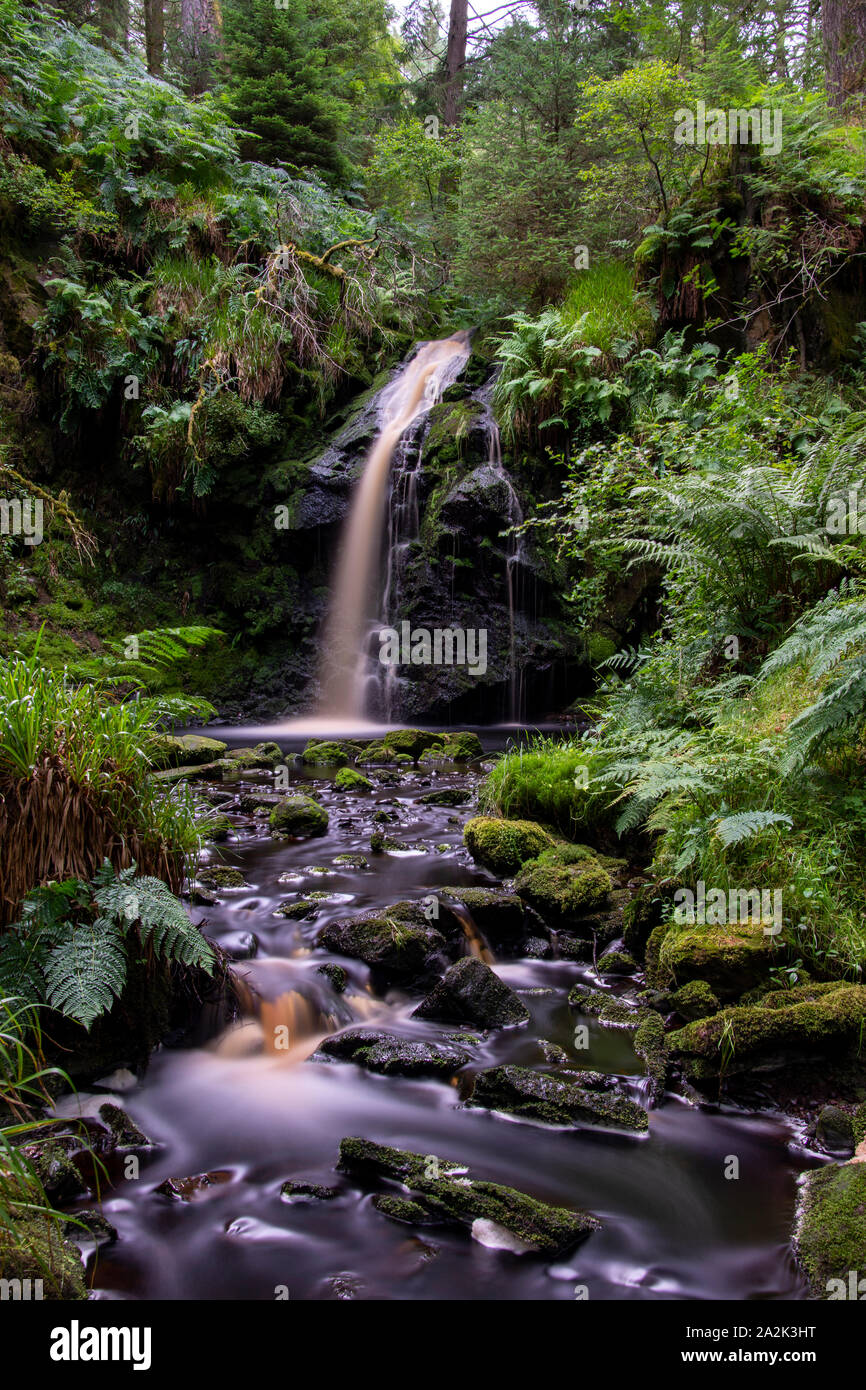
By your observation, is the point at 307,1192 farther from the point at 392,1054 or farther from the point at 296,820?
the point at 296,820

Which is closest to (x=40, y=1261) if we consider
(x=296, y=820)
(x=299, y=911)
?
(x=299, y=911)

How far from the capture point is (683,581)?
6066mm

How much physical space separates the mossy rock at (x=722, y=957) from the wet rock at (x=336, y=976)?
1.57m

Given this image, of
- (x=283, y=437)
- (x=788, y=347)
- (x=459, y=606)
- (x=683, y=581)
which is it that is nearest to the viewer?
(x=683, y=581)

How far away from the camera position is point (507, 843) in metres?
5.20

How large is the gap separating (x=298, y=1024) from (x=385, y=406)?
10712mm

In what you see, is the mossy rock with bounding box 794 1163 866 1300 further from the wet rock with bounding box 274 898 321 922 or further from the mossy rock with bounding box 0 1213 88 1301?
the wet rock with bounding box 274 898 321 922

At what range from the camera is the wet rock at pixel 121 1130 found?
8.64 ft

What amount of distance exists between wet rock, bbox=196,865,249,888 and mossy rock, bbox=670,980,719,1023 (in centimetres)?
284

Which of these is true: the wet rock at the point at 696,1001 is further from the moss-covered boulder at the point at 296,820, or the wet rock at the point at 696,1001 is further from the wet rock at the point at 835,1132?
the moss-covered boulder at the point at 296,820

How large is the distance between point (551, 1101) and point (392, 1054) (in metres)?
0.71

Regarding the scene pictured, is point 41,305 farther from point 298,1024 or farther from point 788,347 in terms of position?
point 298,1024

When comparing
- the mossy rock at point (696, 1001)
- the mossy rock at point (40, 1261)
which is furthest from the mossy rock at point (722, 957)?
the mossy rock at point (40, 1261)
